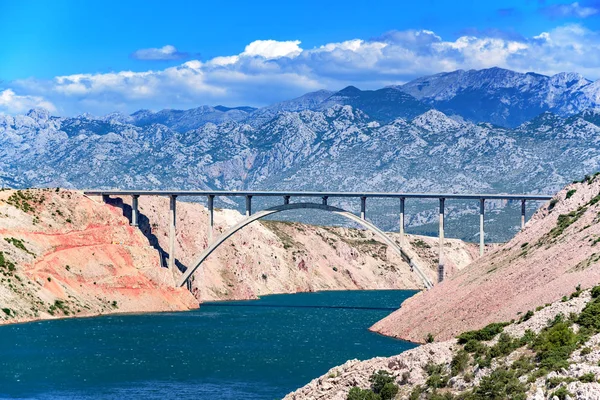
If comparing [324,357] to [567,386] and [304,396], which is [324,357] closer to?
[304,396]

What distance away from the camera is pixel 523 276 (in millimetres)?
98250

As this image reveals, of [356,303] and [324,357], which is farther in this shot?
[356,303]

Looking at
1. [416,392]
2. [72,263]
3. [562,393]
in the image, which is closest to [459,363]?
[416,392]

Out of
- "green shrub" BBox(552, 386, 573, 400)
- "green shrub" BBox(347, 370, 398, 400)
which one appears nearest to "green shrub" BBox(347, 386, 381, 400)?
"green shrub" BBox(347, 370, 398, 400)

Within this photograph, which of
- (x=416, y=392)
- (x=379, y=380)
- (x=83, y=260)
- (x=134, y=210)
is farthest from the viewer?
(x=134, y=210)

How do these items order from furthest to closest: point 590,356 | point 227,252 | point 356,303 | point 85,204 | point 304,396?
point 227,252 → point 356,303 → point 85,204 → point 304,396 → point 590,356

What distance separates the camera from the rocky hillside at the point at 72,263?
404 feet

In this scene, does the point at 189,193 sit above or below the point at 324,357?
above

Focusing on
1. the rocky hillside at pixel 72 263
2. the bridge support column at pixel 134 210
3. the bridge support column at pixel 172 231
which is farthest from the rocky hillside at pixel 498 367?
the bridge support column at pixel 134 210

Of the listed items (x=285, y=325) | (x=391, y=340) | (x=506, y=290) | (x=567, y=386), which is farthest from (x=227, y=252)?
(x=567, y=386)

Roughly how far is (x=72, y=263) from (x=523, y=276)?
Result: 56.8 metres

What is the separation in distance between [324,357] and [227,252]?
81.3 metres

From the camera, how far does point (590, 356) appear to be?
50281mm

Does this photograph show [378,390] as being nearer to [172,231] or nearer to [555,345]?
[555,345]
